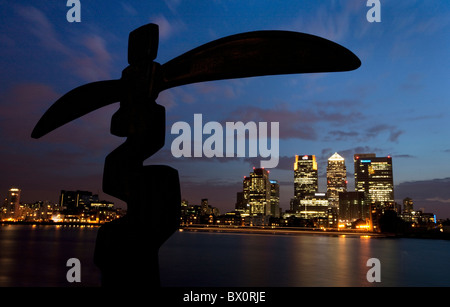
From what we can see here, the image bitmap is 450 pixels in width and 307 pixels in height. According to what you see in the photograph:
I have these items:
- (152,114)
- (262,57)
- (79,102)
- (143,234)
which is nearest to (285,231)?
(79,102)

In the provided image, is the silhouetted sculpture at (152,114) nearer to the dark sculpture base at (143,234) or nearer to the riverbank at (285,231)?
the dark sculpture base at (143,234)

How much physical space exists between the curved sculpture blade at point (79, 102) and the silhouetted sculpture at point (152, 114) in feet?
0.27

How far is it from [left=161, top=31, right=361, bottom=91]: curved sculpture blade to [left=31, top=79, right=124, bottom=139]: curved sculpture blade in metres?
1.43

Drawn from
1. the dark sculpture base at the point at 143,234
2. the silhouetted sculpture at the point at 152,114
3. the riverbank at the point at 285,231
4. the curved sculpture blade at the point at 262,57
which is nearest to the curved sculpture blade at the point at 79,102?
the silhouetted sculpture at the point at 152,114

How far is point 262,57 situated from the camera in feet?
16.9

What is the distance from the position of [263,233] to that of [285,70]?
132m

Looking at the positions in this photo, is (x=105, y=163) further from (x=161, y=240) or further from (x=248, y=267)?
(x=248, y=267)

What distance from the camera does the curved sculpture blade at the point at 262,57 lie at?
16.2 ft

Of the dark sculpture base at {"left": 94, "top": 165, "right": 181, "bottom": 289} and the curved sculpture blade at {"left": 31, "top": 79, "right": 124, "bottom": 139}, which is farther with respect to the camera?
the curved sculpture blade at {"left": 31, "top": 79, "right": 124, "bottom": 139}

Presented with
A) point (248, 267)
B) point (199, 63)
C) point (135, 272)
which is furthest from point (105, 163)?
point (248, 267)

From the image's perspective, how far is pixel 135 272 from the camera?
5410mm

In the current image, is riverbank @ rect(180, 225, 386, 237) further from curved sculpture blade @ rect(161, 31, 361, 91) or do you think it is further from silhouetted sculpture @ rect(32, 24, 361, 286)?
curved sculpture blade @ rect(161, 31, 361, 91)

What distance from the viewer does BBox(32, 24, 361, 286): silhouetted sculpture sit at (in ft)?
16.5

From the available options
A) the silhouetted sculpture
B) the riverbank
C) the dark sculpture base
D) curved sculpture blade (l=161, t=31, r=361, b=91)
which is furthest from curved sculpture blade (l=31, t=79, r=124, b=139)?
the riverbank
